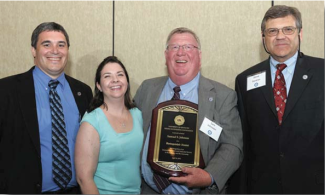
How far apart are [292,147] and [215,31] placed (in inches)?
71.1

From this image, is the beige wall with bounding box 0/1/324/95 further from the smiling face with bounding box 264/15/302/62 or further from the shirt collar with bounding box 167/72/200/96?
the smiling face with bounding box 264/15/302/62

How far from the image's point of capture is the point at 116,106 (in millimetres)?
2742

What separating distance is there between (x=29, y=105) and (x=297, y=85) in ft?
6.66

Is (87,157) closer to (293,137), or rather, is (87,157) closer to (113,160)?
(113,160)

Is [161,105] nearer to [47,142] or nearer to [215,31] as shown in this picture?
[47,142]

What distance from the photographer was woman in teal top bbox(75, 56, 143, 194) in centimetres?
248

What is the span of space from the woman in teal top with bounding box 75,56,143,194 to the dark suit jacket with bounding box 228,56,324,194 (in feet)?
3.09

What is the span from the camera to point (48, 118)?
276 cm

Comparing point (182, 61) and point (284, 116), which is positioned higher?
point (182, 61)

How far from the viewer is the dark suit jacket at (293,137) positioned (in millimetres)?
2604

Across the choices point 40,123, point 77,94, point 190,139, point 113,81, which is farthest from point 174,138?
point 40,123

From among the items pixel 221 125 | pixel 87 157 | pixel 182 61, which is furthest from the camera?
pixel 182 61

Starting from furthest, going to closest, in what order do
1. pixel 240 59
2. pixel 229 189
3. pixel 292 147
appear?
pixel 240 59
pixel 229 189
pixel 292 147

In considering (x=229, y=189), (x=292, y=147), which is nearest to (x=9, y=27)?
(x=229, y=189)
